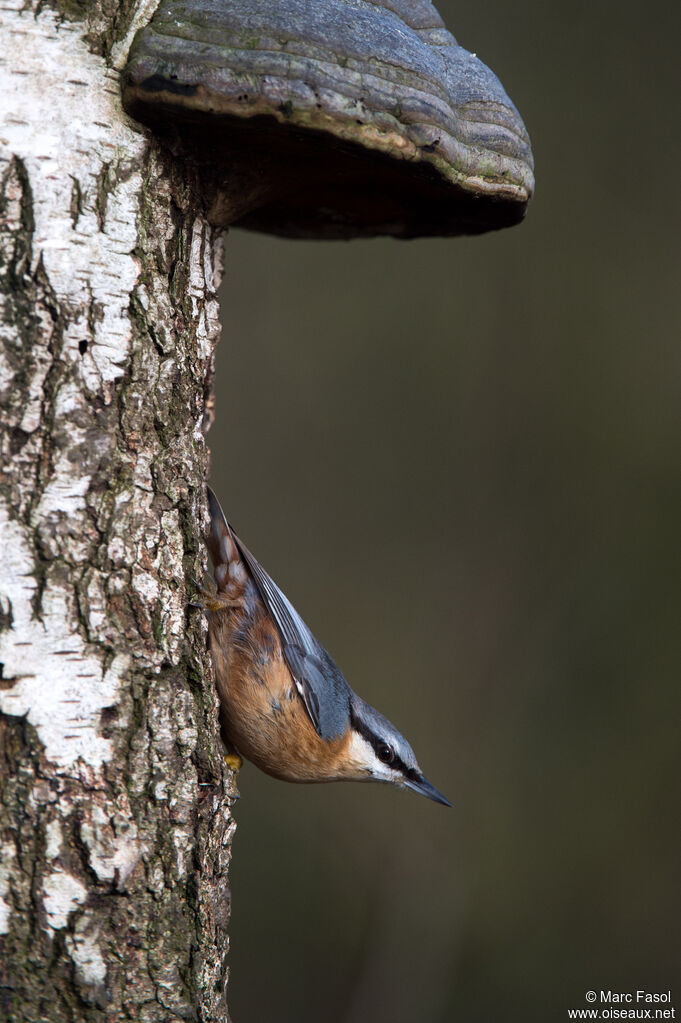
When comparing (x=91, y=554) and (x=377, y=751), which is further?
(x=377, y=751)

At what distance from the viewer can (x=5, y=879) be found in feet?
5.02

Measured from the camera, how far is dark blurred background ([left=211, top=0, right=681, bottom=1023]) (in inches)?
166

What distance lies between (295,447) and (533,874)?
2176 millimetres

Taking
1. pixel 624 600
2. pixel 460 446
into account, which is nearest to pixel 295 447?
pixel 460 446

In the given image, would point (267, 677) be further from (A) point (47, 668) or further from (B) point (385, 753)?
(A) point (47, 668)

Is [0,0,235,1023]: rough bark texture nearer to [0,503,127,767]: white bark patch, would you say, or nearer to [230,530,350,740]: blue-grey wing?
[0,503,127,767]: white bark patch

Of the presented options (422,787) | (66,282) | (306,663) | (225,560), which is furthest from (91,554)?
(422,787)

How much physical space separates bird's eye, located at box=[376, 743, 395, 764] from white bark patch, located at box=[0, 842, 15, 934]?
1445 millimetres

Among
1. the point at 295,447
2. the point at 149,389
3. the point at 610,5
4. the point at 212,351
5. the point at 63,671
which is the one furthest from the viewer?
the point at 295,447

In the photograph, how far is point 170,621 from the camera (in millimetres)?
1754

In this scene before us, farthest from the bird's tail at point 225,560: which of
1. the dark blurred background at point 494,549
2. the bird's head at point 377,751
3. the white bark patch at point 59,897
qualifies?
the dark blurred background at point 494,549

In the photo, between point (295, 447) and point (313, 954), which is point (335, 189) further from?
point (313, 954)

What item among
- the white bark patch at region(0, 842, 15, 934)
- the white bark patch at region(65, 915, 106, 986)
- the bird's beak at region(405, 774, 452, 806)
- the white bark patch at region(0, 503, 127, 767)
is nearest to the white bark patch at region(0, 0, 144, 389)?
the white bark patch at region(0, 503, 127, 767)

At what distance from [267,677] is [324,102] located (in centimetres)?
135
